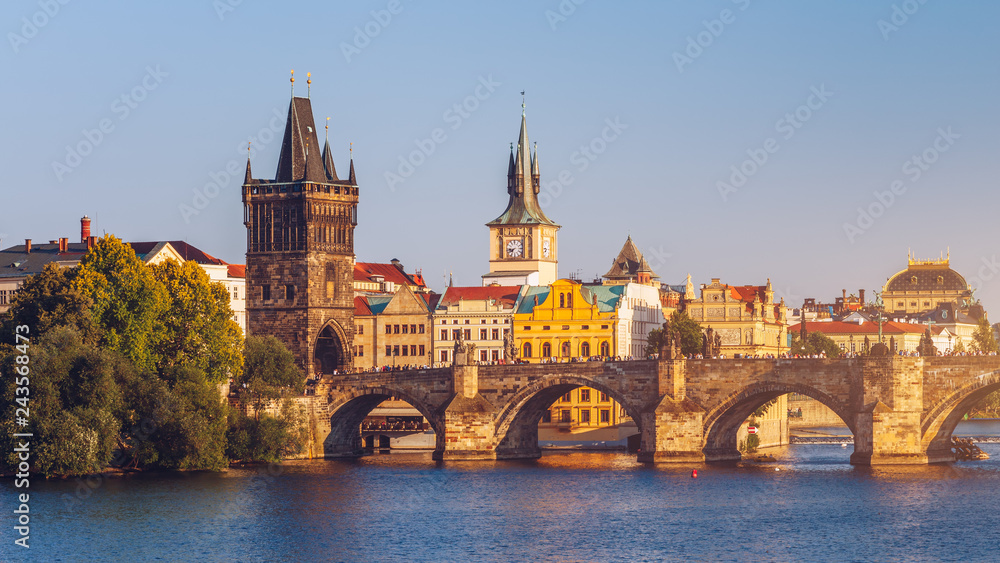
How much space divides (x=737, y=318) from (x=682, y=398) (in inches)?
2090

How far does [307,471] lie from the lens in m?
111

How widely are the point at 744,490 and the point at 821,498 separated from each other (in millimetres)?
5059

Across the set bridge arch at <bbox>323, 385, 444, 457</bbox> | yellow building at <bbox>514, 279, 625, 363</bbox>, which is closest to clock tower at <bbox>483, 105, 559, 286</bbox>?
yellow building at <bbox>514, 279, 625, 363</bbox>

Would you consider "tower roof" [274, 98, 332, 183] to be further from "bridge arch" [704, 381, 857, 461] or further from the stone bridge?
"bridge arch" [704, 381, 857, 461]

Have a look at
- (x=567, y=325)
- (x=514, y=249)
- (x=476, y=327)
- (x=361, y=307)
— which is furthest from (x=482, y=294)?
(x=514, y=249)

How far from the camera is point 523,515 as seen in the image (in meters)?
89.8

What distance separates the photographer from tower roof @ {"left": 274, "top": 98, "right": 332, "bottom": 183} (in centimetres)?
13725

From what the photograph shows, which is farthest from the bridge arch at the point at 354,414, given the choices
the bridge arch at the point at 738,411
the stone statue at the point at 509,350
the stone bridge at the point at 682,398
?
the bridge arch at the point at 738,411

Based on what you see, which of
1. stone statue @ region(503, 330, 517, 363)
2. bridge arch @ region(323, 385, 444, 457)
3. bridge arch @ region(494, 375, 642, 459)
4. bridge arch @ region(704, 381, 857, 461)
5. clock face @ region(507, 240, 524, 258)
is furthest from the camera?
clock face @ region(507, 240, 524, 258)

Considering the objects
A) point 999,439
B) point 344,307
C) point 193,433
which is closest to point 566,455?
point 344,307

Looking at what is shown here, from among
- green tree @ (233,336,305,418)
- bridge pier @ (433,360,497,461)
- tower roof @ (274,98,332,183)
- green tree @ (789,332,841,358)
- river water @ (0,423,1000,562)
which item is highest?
tower roof @ (274,98,332,183)

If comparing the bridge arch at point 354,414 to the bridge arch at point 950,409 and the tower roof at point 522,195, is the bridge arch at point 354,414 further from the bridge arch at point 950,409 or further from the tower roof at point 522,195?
the tower roof at point 522,195

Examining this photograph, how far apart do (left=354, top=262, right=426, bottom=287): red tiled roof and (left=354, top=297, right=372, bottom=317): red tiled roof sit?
14253mm

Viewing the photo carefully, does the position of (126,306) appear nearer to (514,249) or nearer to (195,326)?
(195,326)
